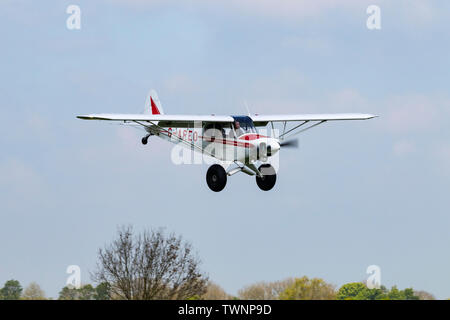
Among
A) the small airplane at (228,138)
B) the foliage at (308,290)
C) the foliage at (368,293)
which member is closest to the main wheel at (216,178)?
the small airplane at (228,138)

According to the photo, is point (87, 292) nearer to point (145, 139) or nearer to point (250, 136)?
point (145, 139)

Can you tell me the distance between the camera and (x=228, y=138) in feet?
97.3

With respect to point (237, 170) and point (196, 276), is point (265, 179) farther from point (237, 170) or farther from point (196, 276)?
point (196, 276)

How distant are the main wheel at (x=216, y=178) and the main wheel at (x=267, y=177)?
185cm

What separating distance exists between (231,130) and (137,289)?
1192 cm

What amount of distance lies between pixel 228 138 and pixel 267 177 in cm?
233

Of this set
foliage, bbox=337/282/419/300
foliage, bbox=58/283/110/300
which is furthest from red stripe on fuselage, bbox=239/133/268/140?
foliage, bbox=337/282/419/300

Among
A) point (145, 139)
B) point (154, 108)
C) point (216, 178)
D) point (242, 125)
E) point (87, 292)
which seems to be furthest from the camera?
point (87, 292)

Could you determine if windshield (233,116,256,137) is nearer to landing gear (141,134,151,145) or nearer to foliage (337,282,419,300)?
landing gear (141,134,151,145)

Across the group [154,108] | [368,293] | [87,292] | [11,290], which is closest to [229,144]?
[154,108]

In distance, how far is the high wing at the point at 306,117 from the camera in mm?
31578

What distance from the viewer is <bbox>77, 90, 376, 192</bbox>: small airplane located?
2859cm
